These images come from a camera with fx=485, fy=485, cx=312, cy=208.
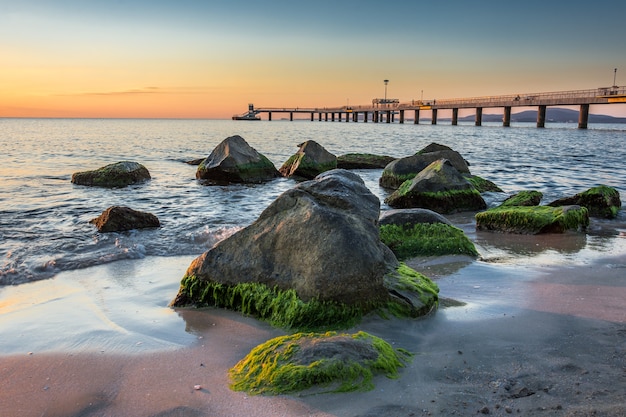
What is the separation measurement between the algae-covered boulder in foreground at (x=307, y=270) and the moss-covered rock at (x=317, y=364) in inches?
31.2

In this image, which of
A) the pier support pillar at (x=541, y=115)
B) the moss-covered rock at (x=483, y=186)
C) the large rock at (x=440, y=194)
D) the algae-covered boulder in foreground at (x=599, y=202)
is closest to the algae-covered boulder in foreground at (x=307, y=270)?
the large rock at (x=440, y=194)

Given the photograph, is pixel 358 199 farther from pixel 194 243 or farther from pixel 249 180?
pixel 249 180

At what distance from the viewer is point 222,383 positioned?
352cm

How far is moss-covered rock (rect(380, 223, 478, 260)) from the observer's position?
727 cm

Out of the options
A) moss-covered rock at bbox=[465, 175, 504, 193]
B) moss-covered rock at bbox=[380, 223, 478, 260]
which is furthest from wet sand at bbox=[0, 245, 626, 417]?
moss-covered rock at bbox=[465, 175, 504, 193]

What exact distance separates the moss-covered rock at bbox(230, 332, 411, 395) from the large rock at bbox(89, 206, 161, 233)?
20.3ft

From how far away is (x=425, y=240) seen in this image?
7.43 metres

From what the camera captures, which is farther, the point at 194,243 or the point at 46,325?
the point at 194,243

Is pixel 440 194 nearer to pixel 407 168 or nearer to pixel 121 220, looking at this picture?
pixel 407 168

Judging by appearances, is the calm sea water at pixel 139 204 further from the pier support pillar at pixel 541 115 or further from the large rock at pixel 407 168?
the pier support pillar at pixel 541 115

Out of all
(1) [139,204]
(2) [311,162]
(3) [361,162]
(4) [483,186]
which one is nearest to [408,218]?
(1) [139,204]

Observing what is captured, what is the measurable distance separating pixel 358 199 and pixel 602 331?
2.80 metres

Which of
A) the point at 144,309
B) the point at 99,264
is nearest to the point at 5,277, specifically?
the point at 99,264

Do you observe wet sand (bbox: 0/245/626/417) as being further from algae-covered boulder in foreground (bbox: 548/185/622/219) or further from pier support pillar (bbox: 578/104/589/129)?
pier support pillar (bbox: 578/104/589/129)
